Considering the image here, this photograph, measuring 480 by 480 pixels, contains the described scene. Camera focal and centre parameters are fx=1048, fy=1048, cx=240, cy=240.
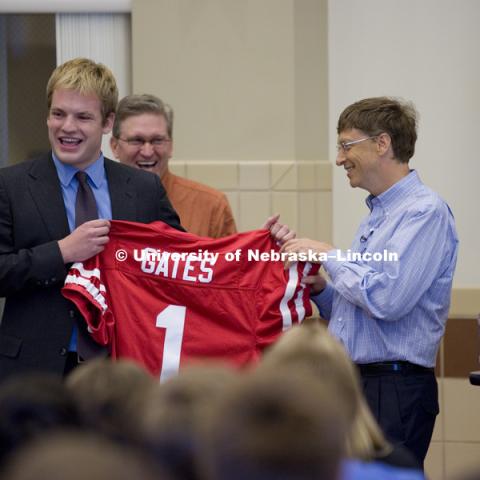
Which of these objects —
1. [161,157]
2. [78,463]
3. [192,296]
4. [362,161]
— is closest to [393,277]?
[362,161]

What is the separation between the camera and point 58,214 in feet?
11.7

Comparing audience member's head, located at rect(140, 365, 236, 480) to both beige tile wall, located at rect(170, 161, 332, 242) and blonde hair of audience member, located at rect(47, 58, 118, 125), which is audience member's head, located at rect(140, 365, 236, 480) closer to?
blonde hair of audience member, located at rect(47, 58, 118, 125)

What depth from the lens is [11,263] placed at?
3.40m

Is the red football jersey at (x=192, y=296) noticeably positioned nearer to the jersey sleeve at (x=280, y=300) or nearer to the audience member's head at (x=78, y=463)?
the jersey sleeve at (x=280, y=300)

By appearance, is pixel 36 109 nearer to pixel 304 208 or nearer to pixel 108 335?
pixel 304 208

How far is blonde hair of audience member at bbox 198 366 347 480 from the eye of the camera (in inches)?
50.0

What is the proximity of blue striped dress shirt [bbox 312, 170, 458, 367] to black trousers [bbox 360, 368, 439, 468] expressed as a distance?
6 cm

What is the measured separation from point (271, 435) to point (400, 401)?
7.91ft

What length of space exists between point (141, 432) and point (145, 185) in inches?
95.1

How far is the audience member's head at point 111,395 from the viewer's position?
1.43 metres

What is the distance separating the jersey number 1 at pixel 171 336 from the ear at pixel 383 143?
933 millimetres

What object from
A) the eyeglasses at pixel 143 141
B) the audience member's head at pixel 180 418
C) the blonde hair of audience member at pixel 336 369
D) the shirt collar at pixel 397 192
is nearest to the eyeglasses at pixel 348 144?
the shirt collar at pixel 397 192

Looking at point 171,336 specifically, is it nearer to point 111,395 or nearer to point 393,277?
point 393,277

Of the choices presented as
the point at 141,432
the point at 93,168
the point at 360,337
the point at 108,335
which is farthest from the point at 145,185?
the point at 141,432
